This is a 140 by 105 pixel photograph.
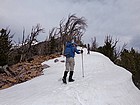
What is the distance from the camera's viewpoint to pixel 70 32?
33500 millimetres

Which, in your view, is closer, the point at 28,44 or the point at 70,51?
the point at 70,51

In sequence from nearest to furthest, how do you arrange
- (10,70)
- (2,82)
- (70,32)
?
(2,82)
(10,70)
(70,32)

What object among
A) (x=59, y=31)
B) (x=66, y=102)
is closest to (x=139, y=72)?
(x=59, y=31)

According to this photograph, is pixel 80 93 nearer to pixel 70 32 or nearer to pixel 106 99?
pixel 106 99

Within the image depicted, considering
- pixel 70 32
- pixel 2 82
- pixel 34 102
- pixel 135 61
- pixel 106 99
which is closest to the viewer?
pixel 34 102

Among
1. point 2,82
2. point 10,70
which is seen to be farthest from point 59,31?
point 2,82

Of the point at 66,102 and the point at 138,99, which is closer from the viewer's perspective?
the point at 66,102

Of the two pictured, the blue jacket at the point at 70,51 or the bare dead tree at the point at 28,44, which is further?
the bare dead tree at the point at 28,44

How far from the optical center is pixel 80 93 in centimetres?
854

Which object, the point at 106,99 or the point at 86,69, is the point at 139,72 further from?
the point at 106,99

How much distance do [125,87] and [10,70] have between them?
903 cm

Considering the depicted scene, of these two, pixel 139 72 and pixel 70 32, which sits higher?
pixel 70 32

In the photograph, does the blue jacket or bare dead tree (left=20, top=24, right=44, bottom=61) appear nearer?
the blue jacket

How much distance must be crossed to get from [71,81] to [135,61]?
19.5 m
